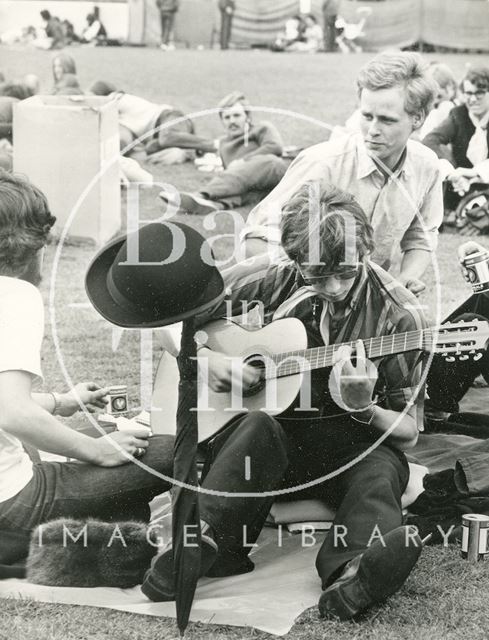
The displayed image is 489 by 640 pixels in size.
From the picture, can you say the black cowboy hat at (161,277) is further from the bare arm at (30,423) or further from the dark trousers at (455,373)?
the dark trousers at (455,373)

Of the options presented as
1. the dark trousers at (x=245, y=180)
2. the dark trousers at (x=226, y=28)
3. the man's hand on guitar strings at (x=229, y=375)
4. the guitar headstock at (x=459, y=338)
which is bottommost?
the dark trousers at (x=245, y=180)

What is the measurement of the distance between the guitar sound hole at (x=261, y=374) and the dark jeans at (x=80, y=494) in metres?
0.45

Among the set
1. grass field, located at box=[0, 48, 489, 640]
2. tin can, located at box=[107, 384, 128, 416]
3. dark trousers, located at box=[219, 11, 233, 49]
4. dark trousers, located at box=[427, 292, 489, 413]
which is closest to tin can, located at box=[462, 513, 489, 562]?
grass field, located at box=[0, 48, 489, 640]

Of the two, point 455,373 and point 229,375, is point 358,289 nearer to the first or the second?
point 229,375

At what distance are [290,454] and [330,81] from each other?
13.0 meters

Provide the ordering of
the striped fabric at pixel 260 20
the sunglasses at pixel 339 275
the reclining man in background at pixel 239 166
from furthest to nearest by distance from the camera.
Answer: the striped fabric at pixel 260 20 < the reclining man in background at pixel 239 166 < the sunglasses at pixel 339 275

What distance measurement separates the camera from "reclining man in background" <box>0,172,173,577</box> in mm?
2596

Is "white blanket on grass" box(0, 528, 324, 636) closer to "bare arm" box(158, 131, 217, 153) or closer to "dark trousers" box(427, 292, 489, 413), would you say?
"dark trousers" box(427, 292, 489, 413)

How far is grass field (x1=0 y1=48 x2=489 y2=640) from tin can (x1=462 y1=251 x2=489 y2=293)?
2.85 feet

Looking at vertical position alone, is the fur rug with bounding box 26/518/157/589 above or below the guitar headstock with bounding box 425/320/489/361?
below

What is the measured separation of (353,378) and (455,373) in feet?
4.96

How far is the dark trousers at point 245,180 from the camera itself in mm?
9141

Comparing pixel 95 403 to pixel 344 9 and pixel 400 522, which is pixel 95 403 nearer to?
pixel 400 522

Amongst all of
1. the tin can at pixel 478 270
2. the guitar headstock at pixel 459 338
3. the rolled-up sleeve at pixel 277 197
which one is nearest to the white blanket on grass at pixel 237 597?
the guitar headstock at pixel 459 338
